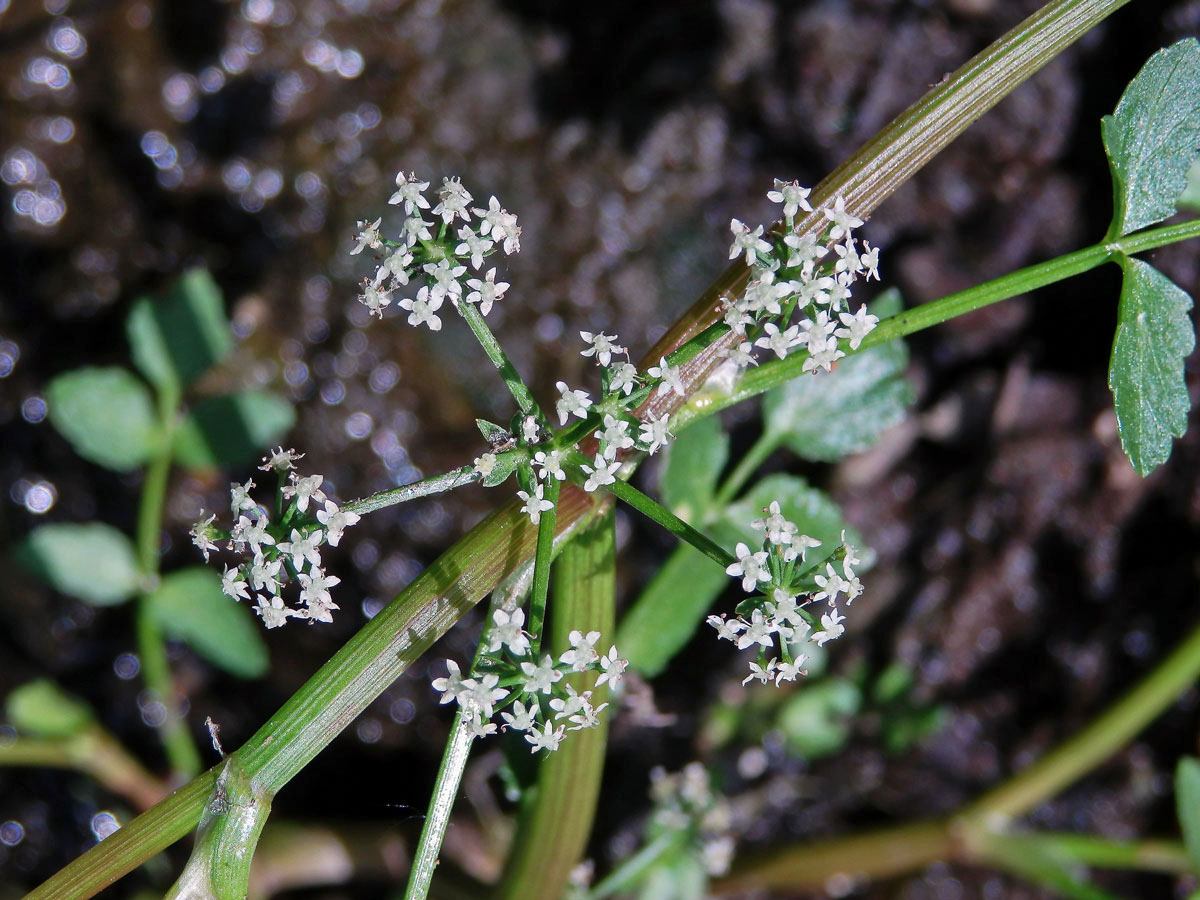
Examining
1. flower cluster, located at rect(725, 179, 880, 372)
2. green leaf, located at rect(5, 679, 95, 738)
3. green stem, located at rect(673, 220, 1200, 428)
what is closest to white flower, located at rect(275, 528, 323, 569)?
green stem, located at rect(673, 220, 1200, 428)

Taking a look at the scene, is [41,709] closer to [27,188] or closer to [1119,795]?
[27,188]

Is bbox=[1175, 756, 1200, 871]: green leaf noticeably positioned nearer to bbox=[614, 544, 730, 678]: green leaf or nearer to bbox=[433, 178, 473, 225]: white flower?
bbox=[614, 544, 730, 678]: green leaf

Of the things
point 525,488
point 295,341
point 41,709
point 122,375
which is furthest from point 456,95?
point 41,709

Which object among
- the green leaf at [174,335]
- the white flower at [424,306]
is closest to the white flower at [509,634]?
the white flower at [424,306]

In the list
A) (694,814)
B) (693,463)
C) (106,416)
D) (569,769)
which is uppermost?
(106,416)

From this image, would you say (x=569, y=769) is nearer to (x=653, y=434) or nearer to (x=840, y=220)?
(x=653, y=434)

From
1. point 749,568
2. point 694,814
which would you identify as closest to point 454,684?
point 749,568
